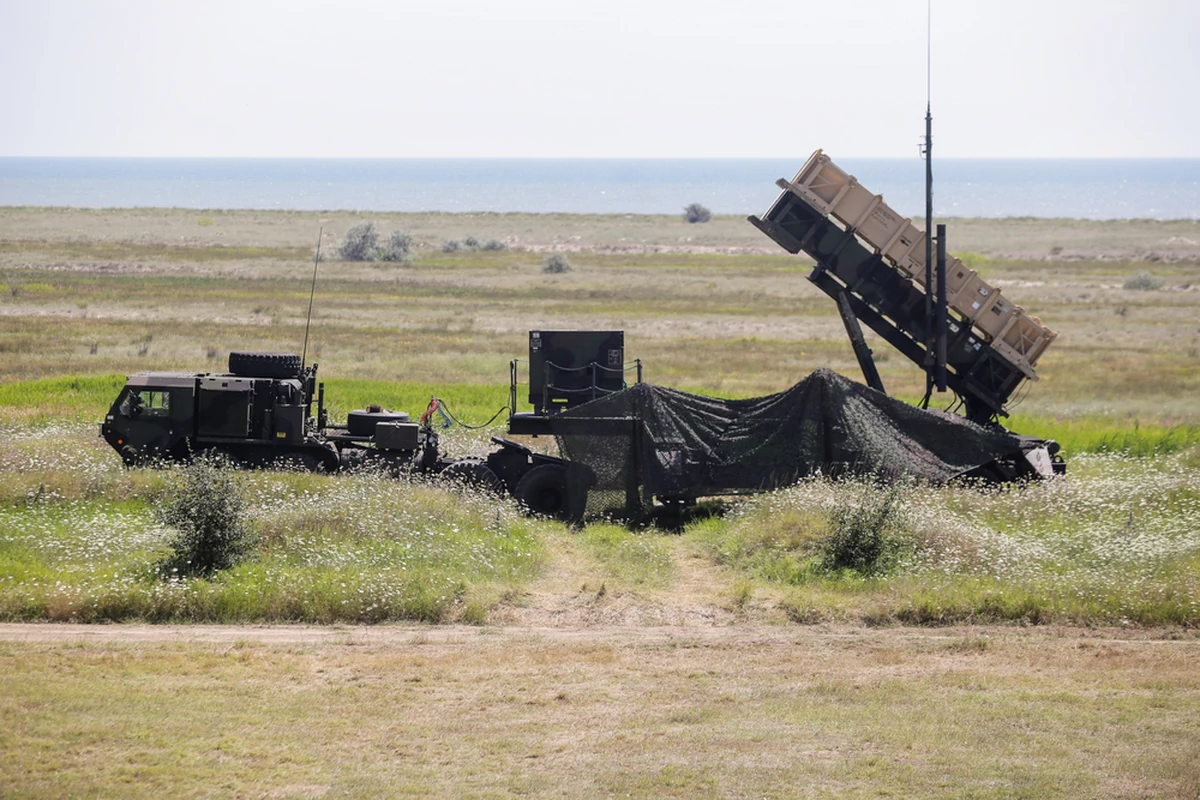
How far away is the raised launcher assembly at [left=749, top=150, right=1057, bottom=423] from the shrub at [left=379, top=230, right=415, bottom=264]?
62.5m

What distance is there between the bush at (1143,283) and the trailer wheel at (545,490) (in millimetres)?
58946

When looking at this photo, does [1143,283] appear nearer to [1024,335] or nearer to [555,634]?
[1024,335]

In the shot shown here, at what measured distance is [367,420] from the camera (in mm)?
20781

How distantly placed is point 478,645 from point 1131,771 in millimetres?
6410

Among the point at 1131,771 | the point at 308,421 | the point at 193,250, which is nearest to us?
the point at 1131,771

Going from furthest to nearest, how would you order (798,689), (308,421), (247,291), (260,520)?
(247,291) < (308,421) < (260,520) < (798,689)

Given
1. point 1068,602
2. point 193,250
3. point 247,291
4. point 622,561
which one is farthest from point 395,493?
point 193,250

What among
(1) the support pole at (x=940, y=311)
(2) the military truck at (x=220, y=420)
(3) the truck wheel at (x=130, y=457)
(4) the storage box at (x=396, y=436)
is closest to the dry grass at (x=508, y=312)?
(1) the support pole at (x=940, y=311)

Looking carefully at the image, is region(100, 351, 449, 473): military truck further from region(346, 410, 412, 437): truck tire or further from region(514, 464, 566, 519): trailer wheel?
region(514, 464, 566, 519): trailer wheel

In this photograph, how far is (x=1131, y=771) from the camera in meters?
9.62

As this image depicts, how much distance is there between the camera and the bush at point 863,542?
16078 mm

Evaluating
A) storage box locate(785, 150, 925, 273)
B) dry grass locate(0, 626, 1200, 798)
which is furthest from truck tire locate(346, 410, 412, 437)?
storage box locate(785, 150, 925, 273)

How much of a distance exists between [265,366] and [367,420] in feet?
6.18

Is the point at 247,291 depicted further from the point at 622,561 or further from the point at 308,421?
the point at 622,561
